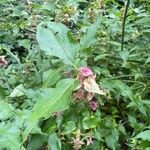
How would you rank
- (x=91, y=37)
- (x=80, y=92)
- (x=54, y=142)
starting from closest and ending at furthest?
(x=80, y=92)
(x=54, y=142)
(x=91, y=37)

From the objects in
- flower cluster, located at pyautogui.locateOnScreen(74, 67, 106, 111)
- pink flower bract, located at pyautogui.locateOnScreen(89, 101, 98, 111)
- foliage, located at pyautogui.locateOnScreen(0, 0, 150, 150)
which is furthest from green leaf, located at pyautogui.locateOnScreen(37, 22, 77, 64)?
pink flower bract, located at pyautogui.locateOnScreen(89, 101, 98, 111)

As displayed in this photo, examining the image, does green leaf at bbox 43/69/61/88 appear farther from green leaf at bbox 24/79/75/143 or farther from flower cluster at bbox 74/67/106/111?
green leaf at bbox 24/79/75/143

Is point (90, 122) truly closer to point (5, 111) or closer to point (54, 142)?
point (54, 142)

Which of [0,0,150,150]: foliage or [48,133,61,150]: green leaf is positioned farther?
[48,133,61,150]: green leaf

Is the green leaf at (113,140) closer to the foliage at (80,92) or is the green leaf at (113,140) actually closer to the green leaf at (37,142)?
the foliage at (80,92)

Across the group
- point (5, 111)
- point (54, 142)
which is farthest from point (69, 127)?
point (5, 111)

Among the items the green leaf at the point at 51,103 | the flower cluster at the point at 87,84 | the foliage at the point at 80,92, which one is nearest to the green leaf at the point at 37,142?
the foliage at the point at 80,92
